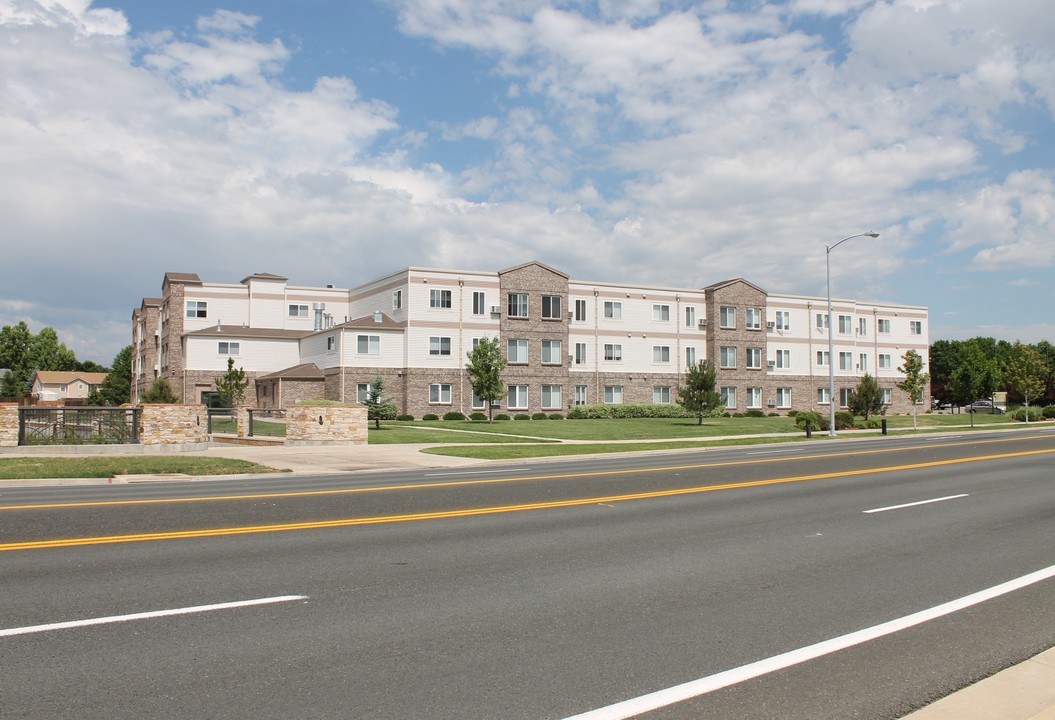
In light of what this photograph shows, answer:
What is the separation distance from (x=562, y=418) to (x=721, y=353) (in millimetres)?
16514

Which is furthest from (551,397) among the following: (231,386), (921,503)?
(921,503)

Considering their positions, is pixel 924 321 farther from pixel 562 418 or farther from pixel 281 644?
pixel 281 644

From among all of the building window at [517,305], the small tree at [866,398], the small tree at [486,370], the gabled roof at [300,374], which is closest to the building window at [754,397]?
the small tree at [866,398]

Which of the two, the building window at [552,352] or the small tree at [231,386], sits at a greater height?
the building window at [552,352]

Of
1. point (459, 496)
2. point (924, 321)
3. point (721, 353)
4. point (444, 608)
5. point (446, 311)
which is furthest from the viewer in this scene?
point (924, 321)

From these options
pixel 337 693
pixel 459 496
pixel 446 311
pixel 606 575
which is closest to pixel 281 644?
pixel 337 693

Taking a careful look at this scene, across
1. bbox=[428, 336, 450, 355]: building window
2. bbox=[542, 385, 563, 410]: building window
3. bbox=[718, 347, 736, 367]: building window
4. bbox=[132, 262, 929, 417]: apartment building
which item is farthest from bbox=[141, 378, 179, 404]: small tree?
bbox=[718, 347, 736, 367]: building window

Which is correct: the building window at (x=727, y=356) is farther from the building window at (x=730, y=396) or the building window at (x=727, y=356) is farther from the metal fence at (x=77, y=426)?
the metal fence at (x=77, y=426)

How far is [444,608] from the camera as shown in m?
6.66

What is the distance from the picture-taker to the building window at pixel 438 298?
5403cm

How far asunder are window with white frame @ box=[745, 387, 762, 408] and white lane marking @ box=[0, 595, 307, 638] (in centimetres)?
6171

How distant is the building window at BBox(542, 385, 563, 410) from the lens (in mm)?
56625

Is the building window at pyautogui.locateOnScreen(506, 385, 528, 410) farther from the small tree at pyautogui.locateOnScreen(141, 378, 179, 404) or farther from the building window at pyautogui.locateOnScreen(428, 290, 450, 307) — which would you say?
the small tree at pyautogui.locateOnScreen(141, 378, 179, 404)

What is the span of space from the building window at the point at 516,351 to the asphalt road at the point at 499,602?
41.8 m
